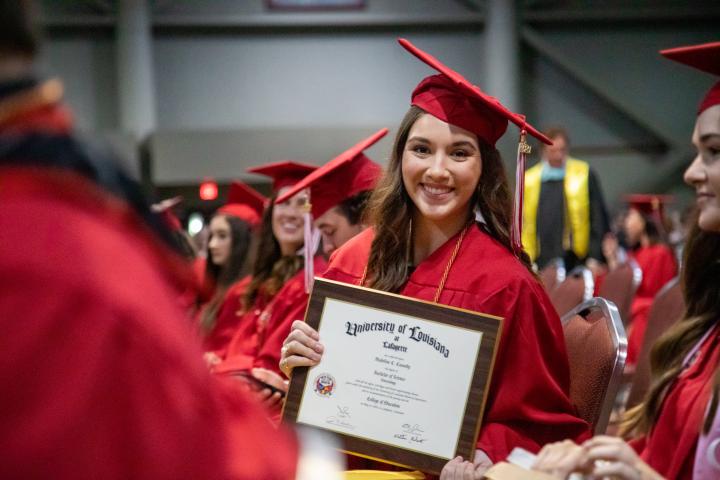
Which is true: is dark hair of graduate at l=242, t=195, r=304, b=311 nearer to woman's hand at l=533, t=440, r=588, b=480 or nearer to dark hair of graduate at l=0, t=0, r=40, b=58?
woman's hand at l=533, t=440, r=588, b=480

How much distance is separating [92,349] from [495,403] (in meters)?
1.63

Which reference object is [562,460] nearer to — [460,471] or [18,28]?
[460,471]

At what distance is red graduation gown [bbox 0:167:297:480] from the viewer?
2.56ft

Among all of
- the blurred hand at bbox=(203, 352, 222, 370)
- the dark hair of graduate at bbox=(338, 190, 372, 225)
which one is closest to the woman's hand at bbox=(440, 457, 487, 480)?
the dark hair of graduate at bbox=(338, 190, 372, 225)

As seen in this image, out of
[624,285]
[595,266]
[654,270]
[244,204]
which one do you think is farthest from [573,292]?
[654,270]

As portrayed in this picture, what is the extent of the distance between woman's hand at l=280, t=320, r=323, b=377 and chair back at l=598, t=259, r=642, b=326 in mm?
2550

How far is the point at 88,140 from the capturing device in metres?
0.94

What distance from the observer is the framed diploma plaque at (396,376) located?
2121 mm

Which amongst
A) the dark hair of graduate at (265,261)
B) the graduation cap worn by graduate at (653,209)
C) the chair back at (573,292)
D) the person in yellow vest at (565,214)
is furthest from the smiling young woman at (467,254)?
the graduation cap worn by graduate at (653,209)

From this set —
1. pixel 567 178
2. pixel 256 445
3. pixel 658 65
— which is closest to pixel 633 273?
pixel 567 178

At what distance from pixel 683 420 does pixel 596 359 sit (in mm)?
249

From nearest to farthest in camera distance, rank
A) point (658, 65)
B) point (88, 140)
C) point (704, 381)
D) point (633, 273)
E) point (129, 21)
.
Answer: point (88, 140) → point (704, 381) → point (633, 273) → point (129, 21) → point (658, 65)

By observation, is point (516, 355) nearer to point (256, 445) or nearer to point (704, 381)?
point (704, 381)

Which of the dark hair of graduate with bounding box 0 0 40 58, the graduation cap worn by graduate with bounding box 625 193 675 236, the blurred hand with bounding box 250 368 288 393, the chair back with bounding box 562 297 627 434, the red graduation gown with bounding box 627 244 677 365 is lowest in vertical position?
the red graduation gown with bounding box 627 244 677 365
